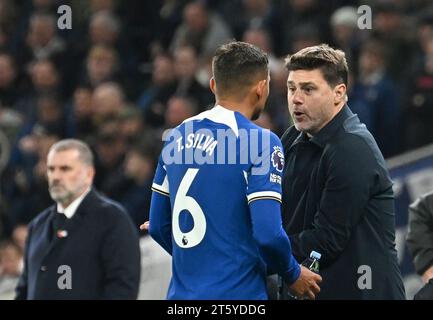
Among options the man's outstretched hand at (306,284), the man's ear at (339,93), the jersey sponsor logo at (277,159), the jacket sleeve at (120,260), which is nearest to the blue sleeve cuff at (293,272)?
the man's outstretched hand at (306,284)

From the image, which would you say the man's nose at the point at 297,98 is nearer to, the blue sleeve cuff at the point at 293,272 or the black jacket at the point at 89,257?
the blue sleeve cuff at the point at 293,272

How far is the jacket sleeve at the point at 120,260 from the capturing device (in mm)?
6203

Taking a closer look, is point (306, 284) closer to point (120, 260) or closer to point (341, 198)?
point (341, 198)

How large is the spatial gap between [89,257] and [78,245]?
109mm

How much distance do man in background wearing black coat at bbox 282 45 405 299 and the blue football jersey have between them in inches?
14.2

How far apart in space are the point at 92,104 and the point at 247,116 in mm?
5147

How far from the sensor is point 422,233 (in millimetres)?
5535

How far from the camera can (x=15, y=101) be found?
10086mm

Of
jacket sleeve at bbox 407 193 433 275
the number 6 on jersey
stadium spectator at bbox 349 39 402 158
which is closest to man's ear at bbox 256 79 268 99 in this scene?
the number 6 on jersey

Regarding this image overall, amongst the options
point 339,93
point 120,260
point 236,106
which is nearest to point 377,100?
point 120,260

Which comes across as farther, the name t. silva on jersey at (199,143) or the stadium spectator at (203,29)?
the stadium spectator at (203,29)

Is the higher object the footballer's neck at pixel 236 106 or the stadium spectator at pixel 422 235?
the footballer's neck at pixel 236 106

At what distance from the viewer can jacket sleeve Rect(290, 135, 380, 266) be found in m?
4.45

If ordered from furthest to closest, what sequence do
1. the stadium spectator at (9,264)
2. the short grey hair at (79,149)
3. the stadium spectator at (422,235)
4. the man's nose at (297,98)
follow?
the stadium spectator at (9,264)
the short grey hair at (79,149)
the stadium spectator at (422,235)
the man's nose at (297,98)
